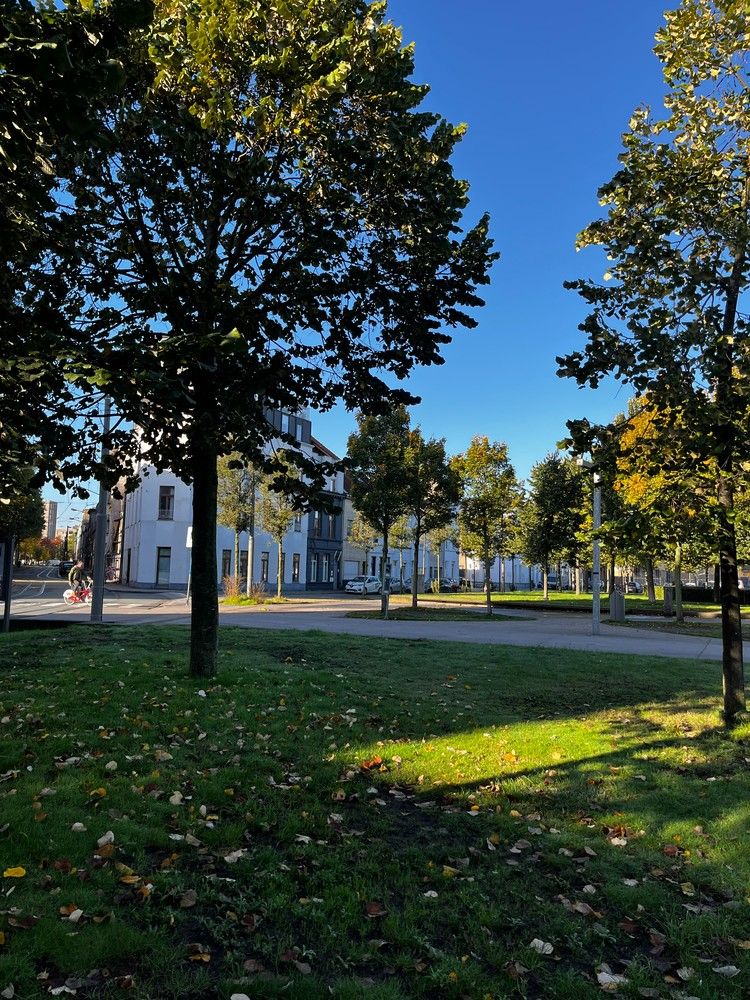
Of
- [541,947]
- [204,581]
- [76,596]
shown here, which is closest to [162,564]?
[76,596]

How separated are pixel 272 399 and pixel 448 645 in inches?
324

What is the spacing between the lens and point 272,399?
8523 mm

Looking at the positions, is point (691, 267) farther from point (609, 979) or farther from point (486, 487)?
point (486, 487)

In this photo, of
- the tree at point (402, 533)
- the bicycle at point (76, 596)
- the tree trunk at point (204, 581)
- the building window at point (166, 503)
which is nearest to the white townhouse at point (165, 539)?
the building window at point (166, 503)

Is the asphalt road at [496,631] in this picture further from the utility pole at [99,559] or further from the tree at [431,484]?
the tree at [431,484]

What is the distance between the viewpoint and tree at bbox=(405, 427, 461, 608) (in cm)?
2633

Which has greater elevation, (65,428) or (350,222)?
(350,222)

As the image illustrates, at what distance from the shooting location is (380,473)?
2516 cm

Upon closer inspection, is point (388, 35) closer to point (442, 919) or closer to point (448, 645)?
point (442, 919)

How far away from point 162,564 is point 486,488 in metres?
27.8

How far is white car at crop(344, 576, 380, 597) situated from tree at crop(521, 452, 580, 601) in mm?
19669

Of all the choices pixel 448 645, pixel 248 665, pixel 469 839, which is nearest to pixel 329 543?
pixel 448 645

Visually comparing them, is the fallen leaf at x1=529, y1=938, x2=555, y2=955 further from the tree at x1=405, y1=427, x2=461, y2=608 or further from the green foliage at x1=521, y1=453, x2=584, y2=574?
the green foliage at x1=521, y1=453, x2=584, y2=574

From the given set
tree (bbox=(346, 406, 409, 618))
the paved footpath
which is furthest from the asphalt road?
tree (bbox=(346, 406, 409, 618))
